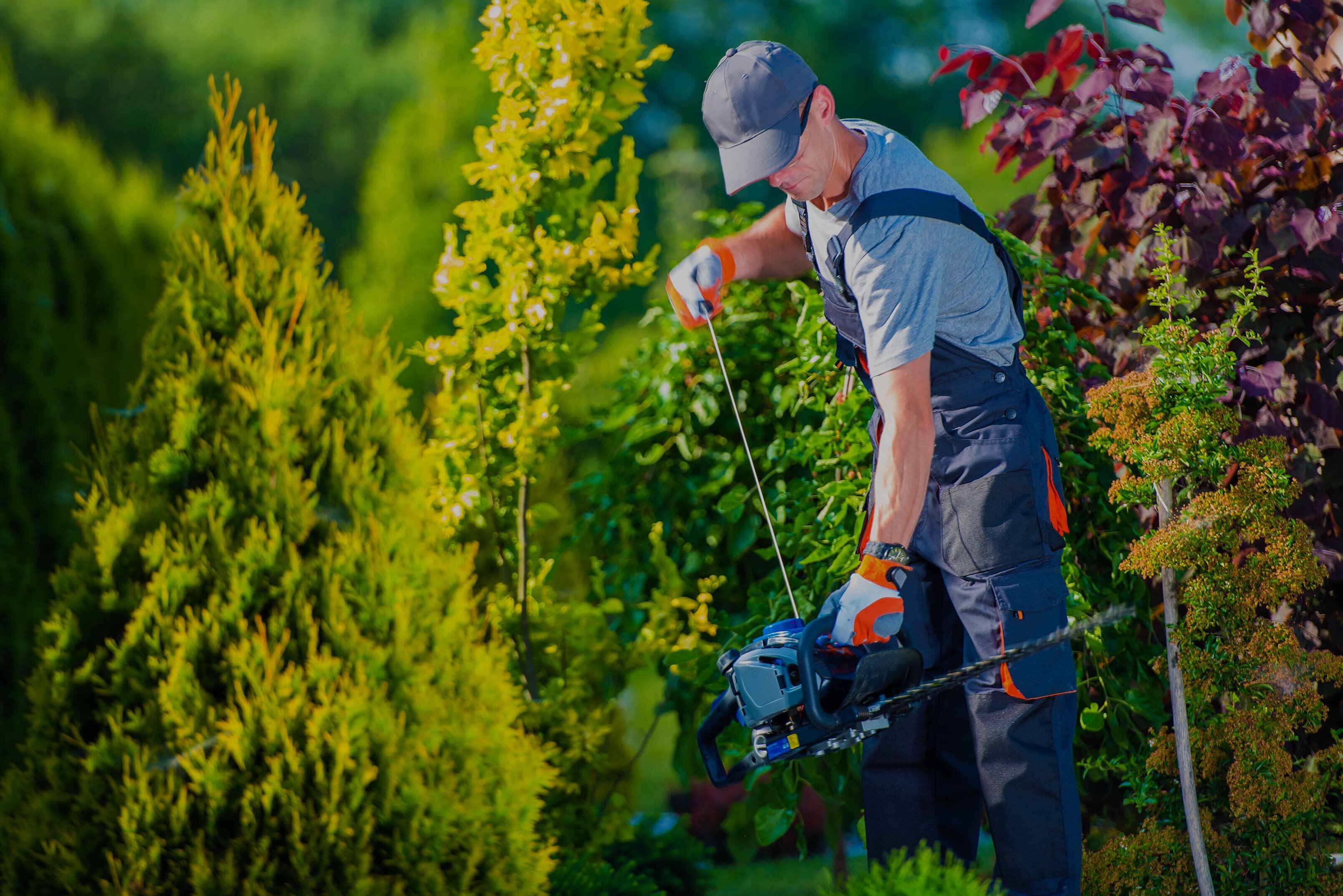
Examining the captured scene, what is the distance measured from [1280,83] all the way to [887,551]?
1.68 m

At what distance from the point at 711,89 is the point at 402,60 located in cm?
1732

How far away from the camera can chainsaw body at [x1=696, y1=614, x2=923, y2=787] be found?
221 centimetres

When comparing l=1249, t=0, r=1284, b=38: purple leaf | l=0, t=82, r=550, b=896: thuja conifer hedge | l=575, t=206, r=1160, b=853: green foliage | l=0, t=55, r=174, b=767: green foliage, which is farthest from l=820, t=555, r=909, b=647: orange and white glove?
l=0, t=55, r=174, b=767: green foliage

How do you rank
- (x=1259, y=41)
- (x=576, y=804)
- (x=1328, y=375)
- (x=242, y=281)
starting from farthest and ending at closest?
(x=576, y=804) → (x=1259, y=41) → (x=1328, y=375) → (x=242, y=281)

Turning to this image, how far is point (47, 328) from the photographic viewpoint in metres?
4.64

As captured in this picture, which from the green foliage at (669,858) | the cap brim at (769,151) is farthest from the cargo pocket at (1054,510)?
the green foliage at (669,858)

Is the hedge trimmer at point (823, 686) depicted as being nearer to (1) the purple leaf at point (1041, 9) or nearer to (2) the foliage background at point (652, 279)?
(2) the foliage background at point (652, 279)

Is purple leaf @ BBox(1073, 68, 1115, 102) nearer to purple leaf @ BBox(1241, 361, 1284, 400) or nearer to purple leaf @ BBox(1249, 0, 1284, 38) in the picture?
purple leaf @ BBox(1249, 0, 1284, 38)

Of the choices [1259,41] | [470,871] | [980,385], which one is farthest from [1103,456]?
[470,871]

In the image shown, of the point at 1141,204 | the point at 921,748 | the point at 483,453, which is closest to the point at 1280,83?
the point at 1141,204

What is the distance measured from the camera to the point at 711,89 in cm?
234

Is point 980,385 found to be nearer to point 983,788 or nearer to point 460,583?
point 983,788

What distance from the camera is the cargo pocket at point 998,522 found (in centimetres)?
231

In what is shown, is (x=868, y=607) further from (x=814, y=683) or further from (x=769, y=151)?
(x=769, y=151)
